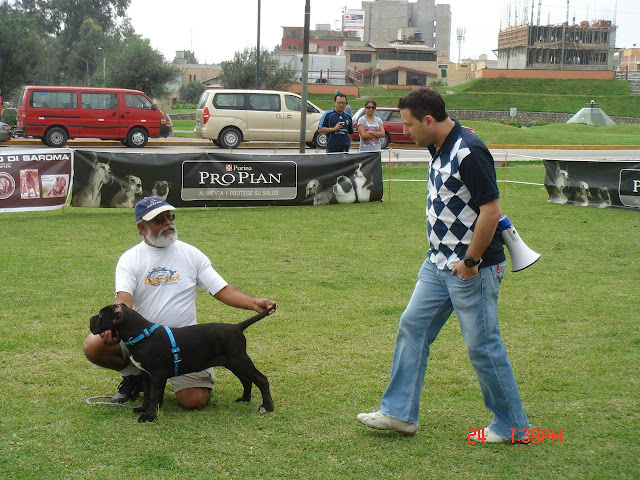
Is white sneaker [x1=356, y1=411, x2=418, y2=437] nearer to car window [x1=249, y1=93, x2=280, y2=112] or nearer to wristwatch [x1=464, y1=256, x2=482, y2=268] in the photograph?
wristwatch [x1=464, y1=256, x2=482, y2=268]

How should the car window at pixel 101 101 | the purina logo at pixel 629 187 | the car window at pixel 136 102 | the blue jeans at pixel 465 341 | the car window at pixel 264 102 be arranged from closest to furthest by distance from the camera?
the blue jeans at pixel 465 341, the purina logo at pixel 629 187, the car window at pixel 101 101, the car window at pixel 136 102, the car window at pixel 264 102

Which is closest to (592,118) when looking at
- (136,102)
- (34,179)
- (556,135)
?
(556,135)

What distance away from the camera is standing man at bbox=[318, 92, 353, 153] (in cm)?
1312

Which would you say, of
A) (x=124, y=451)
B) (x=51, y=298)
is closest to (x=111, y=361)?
(x=124, y=451)

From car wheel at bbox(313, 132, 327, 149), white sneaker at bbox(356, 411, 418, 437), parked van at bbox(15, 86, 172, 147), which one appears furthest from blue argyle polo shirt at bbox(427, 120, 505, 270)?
parked van at bbox(15, 86, 172, 147)

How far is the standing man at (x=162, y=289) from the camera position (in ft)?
14.6

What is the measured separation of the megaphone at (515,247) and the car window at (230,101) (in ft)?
70.7

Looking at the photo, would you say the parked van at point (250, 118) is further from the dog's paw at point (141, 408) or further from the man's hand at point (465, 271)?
the man's hand at point (465, 271)

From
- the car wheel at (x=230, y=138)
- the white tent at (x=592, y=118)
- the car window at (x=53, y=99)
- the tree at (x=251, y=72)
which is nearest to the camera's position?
the car window at (x=53, y=99)

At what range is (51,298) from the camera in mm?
7062

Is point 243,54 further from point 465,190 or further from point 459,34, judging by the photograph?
point 459,34

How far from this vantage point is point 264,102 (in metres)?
25.5
